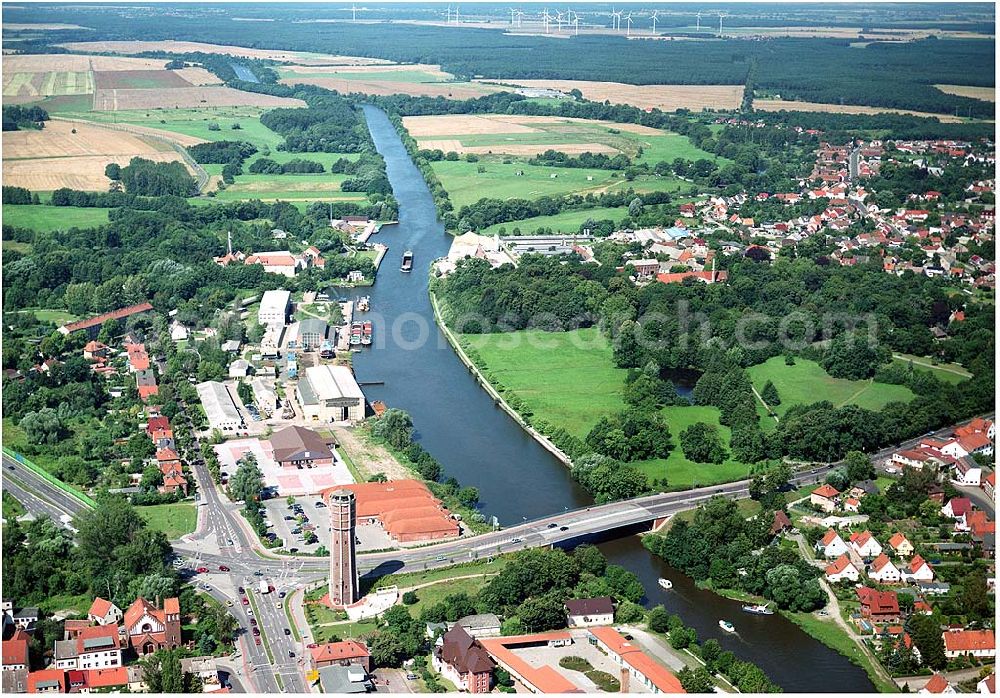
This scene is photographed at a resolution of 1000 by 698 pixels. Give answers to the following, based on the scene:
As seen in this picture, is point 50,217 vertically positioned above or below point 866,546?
above

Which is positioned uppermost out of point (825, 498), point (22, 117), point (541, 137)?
point (22, 117)

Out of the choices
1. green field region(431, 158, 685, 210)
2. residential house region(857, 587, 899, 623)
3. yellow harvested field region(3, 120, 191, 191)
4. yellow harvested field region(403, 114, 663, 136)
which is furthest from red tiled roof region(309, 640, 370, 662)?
yellow harvested field region(403, 114, 663, 136)

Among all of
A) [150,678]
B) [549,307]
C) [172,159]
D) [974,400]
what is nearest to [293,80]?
[172,159]

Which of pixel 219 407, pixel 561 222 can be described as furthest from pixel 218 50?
pixel 219 407

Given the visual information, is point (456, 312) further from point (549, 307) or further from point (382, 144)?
point (382, 144)

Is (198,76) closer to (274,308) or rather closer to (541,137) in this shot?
(541,137)

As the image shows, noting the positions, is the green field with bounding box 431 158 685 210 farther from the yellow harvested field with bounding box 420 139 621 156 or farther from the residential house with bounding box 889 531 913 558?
the residential house with bounding box 889 531 913 558
